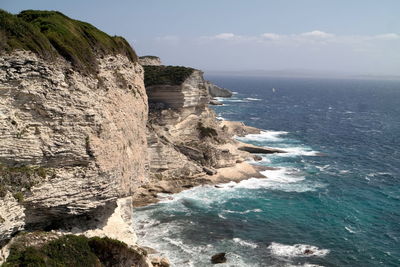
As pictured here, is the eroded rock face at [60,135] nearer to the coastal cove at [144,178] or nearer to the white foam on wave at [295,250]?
the coastal cove at [144,178]

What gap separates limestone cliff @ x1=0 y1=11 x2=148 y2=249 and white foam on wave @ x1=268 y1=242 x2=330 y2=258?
17.0 metres

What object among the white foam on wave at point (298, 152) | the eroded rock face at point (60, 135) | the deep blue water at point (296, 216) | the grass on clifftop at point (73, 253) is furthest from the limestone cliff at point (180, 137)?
the eroded rock face at point (60, 135)

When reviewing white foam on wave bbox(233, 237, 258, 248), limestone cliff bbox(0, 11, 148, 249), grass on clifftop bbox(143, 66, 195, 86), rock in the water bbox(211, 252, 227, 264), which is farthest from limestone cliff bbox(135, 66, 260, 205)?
limestone cliff bbox(0, 11, 148, 249)

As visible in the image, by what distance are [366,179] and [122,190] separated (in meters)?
46.2

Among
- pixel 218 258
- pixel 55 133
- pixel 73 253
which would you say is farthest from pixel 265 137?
pixel 55 133

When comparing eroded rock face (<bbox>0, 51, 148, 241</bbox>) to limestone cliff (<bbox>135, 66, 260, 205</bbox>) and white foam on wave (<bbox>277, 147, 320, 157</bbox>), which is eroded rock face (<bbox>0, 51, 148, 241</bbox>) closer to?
limestone cliff (<bbox>135, 66, 260, 205</bbox>)

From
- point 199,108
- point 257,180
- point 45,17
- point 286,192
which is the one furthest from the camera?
point 199,108

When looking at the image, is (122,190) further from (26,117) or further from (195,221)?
(195,221)

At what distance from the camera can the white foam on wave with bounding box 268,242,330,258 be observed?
118 feet

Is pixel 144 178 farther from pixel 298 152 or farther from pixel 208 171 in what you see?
pixel 298 152

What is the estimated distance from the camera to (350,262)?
35.2m

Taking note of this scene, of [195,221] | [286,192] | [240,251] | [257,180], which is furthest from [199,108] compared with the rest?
[240,251]

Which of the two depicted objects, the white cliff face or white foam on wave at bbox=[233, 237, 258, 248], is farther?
the white cliff face

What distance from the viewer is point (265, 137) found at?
299 ft
